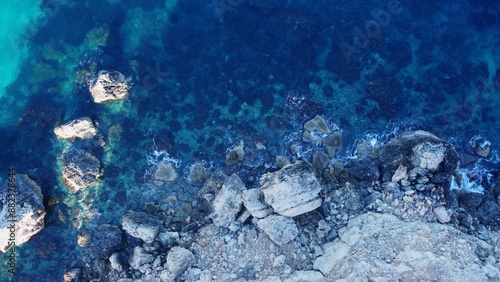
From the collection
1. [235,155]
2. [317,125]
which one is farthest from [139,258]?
[317,125]

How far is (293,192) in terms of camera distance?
23.1 meters

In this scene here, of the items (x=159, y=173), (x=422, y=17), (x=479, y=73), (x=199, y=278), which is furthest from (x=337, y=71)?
(x=199, y=278)

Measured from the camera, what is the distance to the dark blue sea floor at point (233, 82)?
26.0 metres

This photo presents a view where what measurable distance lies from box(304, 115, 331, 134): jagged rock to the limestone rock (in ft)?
18.6

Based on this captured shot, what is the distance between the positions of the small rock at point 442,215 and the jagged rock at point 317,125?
782 centimetres

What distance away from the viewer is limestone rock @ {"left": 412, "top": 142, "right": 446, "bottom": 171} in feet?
78.6

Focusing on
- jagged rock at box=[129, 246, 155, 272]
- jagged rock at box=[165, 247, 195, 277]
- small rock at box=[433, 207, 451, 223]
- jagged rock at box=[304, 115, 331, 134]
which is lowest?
jagged rock at box=[129, 246, 155, 272]

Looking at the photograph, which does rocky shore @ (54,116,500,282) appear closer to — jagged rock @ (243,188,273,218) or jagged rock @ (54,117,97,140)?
jagged rock @ (243,188,273,218)

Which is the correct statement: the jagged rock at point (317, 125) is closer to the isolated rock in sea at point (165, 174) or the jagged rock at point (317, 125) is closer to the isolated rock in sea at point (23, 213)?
the isolated rock in sea at point (165, 174)

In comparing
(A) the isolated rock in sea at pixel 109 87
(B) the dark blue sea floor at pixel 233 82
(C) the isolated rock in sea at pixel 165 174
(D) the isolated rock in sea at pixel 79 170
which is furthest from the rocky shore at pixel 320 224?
(A) the isolated rock in sea at pixel 109 87

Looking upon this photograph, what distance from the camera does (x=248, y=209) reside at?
23.7m

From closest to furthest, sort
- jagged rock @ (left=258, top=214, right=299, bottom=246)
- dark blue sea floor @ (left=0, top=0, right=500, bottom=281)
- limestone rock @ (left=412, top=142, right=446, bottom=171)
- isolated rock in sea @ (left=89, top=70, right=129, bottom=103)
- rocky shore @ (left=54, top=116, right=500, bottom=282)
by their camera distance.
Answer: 1. rocky shore @ (left=54, top=116, right=500, bottom=282)
2. jagged rock @ (left=258, top=214, right=299, bottom=246)
3. limestone rock @ (left=412, top=142, right=446, bottom=171)
4. isolated rock in sea @ (left=89, top=70, right=129, bottom=103)
5. dark blue sea floor @ (left=0, top=0, right=500, bottom=281)

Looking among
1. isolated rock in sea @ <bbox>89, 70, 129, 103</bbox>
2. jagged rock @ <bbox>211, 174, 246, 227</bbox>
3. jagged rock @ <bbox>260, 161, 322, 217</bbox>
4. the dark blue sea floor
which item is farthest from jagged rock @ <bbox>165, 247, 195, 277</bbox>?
isolated rock in sea @ <bbox>89, 70, 129, 103</bbox>

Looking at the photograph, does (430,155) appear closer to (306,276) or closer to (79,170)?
(306,276)
